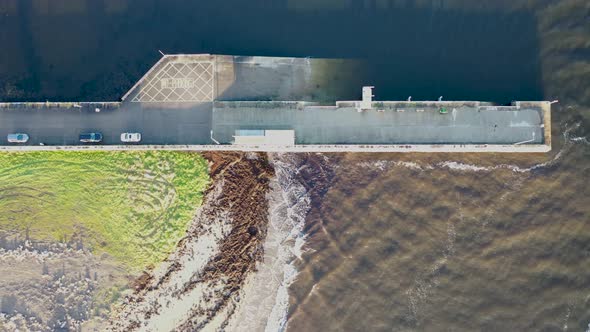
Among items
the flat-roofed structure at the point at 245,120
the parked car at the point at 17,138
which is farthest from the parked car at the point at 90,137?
the parked car at the point at 17,138

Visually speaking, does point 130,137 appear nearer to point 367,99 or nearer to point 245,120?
point 245,120

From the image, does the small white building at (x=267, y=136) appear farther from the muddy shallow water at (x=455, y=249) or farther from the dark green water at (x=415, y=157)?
the muddy shallow water at (x=455, y=249)

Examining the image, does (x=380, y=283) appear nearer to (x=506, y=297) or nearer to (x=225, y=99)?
(x=506, y=297)

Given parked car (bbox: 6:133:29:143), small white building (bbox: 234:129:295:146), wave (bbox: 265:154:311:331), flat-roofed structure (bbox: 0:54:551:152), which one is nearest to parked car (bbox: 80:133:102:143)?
flat-roofed structure (bbox: 0:54:551:152)

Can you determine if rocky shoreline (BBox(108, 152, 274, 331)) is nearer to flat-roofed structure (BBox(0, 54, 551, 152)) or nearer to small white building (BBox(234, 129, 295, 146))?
flat-roofed structure (BBox(0, 54, 551, 152))

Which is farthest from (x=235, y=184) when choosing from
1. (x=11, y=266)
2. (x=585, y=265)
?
(x=585, y=265)

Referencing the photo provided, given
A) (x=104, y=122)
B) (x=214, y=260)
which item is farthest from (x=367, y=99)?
(x=104, y=122)

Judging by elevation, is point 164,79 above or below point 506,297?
above
